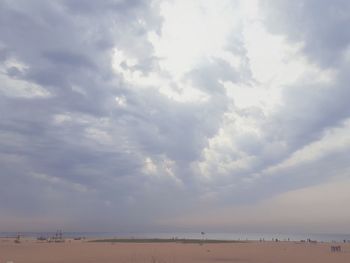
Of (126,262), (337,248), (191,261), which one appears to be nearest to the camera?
(126,262)

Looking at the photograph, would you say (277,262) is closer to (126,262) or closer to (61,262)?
(126,262)

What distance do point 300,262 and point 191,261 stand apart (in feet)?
35.2

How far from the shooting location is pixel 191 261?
127 feet

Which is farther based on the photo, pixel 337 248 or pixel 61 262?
pixel 337 248

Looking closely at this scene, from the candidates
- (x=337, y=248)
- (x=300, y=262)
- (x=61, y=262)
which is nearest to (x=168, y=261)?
(x=61, y=262)

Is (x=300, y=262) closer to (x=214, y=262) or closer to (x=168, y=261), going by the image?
(x=214, y=262)

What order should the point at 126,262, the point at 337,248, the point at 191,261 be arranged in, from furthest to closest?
the point at 337,248
the point at 191,261
the point at 126,262

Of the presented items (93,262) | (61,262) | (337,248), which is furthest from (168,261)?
(337,248)

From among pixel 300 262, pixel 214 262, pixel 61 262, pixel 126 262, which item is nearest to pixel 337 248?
pixel 300 262

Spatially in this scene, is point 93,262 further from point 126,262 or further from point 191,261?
point 191,261

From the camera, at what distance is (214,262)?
3922cm

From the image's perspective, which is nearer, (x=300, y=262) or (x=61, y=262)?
(x=61, y=262)

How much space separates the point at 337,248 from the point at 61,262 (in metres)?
41.7

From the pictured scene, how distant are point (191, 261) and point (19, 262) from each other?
15656 mm
